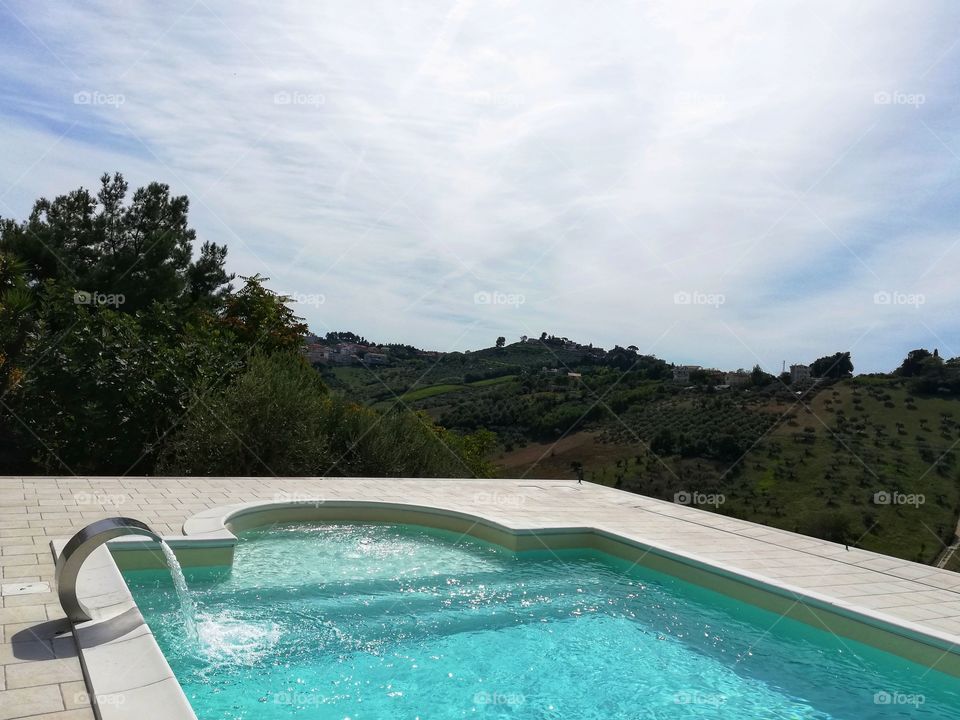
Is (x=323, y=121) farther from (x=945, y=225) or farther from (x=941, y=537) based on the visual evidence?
(x=941, y=537)

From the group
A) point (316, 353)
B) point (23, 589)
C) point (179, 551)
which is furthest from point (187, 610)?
point (316, 353)

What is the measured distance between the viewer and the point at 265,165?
28.6 feet

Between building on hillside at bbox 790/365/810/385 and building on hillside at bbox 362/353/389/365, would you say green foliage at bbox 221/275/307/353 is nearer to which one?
building on hillside at bbox 362/353/389/365

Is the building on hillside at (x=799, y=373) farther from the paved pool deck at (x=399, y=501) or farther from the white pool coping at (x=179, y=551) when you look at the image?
the white pool coping at (x=179, y=551)

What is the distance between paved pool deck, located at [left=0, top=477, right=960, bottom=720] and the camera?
263 cm

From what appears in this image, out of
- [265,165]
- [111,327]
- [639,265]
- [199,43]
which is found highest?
[199,43]

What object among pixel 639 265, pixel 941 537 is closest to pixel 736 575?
pixel 941 537

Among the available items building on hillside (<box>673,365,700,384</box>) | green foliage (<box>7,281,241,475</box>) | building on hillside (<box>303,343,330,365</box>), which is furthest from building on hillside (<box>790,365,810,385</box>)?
green foliage (<box>7,281,241,475</box>)

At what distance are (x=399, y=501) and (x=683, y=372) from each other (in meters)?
8.91

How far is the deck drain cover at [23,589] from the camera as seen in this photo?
3.34 metres

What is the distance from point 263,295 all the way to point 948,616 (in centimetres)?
1010

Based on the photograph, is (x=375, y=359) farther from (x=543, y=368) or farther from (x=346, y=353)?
(x=543, y=368)

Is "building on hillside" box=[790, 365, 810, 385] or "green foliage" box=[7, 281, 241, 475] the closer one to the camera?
"green foliage" box=[7, 281, 241, 475]

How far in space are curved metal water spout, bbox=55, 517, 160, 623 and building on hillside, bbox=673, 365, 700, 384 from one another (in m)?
12.3
